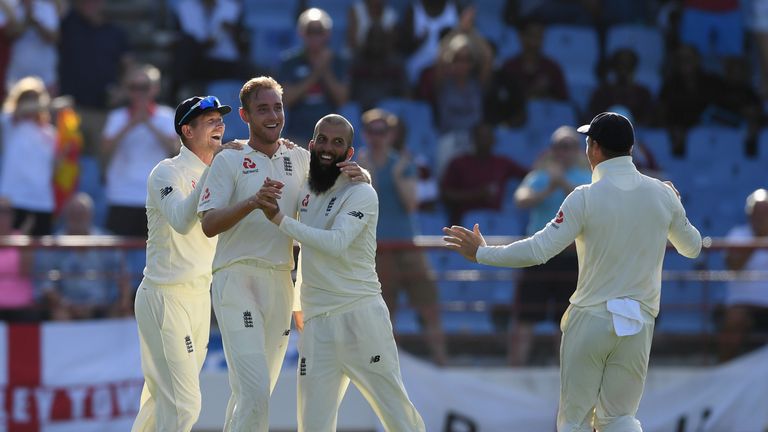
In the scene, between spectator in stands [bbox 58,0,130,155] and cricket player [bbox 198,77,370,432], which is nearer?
cricket player [bbox 198,77,370,432]

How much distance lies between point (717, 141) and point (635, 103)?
0.96 m

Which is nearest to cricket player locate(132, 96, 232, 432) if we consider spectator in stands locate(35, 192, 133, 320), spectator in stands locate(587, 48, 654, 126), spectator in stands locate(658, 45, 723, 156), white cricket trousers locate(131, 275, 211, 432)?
white cricket trousers locate(131, 275, 211, 432)

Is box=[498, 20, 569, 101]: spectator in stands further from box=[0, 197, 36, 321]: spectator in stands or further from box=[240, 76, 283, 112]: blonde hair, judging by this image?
box=[240, 76, 283, 112]: blonde hair

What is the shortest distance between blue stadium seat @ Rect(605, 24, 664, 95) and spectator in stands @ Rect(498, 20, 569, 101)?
102cm

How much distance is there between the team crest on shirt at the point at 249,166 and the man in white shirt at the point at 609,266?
140 cm

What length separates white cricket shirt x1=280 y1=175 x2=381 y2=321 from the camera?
7590 mm

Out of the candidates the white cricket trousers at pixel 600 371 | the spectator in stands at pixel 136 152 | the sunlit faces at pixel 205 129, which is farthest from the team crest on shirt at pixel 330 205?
the spectator in stands at pixel 136 152

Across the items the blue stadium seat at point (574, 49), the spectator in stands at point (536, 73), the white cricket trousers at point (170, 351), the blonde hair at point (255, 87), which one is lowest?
the white cricket trousers at point (170, 351)

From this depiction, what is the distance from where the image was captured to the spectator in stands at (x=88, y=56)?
14258 mm

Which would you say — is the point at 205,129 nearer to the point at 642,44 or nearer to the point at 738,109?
the point at 738,109

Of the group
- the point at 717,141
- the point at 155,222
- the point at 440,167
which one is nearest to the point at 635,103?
the point at 717,141

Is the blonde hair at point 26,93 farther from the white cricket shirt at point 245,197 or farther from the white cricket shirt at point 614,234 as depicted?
the white cricket shirt at point 614,234

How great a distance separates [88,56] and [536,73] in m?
4.65

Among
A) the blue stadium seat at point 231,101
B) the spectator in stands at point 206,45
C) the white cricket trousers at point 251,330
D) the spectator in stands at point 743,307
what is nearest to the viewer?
the white cricket trousers at point 251,330
